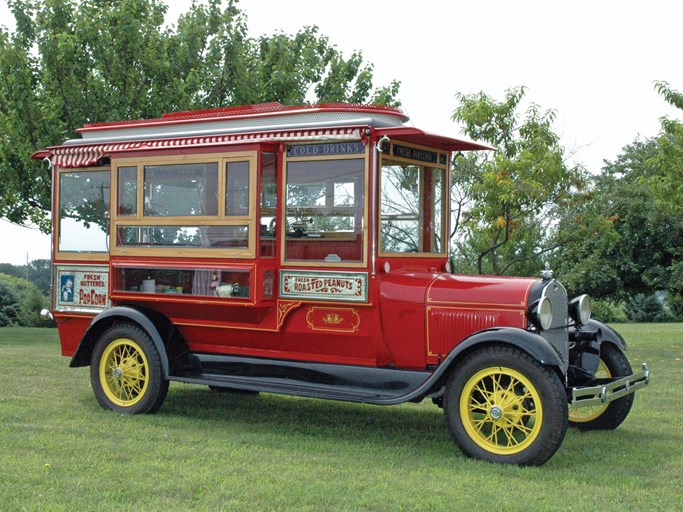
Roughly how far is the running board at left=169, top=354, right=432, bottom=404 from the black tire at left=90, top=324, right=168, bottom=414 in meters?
0.24

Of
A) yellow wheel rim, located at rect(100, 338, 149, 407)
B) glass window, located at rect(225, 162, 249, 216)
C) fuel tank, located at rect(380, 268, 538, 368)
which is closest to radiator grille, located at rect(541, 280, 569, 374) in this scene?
fuel tank, located at rect(380, 268, 538, 368)

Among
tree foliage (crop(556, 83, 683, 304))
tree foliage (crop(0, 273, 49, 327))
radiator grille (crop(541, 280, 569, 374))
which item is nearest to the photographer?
radiator grille (crop(541, 280, 569, 374))

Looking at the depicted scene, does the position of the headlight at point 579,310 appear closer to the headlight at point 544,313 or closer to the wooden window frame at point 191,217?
the headlight at point 544,313

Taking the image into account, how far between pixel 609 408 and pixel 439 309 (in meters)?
1.90

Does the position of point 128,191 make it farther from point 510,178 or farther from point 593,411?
point 510,178

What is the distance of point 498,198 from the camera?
14141 mm

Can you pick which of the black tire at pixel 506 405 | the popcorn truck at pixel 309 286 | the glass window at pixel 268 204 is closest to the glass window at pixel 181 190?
the popcorn truck at pixel 309 286

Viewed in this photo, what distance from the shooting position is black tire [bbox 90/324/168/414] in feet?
25.8

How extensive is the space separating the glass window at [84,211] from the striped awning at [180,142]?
16 centimetres

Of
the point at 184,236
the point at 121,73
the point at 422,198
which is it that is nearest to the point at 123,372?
the point at 184,236

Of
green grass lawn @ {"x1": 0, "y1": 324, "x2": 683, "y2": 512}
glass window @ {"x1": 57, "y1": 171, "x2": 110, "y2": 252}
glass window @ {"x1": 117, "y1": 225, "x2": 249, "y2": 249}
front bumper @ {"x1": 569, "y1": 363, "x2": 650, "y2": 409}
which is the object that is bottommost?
green grass lawn @ {"x1": 0, "y1": 324, "x2": 683, "y2": 512}

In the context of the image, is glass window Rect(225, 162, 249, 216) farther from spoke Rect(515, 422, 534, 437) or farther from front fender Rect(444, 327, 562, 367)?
spoke Rect(515, 422, 534, 437)

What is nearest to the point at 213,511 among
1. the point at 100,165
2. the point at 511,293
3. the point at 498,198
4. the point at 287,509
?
the point at 287,509

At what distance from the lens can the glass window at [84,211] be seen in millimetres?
8578
